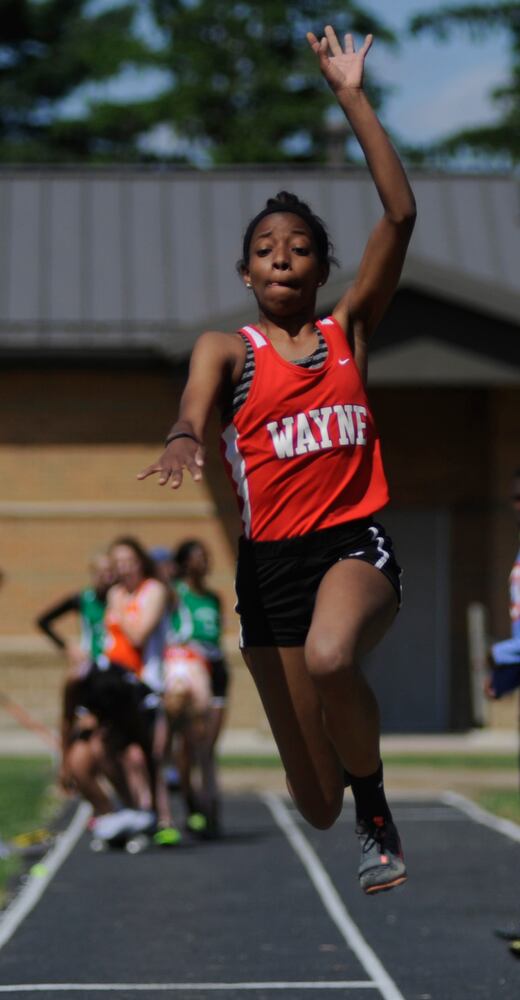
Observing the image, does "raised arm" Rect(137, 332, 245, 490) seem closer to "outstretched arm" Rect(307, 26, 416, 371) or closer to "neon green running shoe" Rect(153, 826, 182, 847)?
"outstretched arm" Rect(307, 26, 416, 371)

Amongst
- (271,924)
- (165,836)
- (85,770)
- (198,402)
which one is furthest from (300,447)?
(165,836)

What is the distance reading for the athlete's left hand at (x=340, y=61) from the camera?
6160 mm

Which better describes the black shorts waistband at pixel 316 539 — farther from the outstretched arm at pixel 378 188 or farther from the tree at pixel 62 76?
→ the tree at pixel 62 76

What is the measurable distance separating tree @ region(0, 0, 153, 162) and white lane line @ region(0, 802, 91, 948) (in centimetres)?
3430

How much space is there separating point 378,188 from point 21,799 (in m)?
10.8

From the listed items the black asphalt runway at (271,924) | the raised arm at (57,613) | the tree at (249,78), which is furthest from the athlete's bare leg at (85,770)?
the tree at (249,78)

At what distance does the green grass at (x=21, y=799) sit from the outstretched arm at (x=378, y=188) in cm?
558

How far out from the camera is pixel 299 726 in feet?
20.5

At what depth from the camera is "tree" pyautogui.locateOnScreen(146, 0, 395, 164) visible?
46375mm

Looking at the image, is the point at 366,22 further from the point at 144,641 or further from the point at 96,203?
the point at 144,641

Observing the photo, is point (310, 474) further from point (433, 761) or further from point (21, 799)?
point (433, 761)

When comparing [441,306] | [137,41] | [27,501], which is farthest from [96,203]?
[137,41]

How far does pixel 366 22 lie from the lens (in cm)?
5059

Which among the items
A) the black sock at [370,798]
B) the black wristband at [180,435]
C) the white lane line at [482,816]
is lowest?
the white lane line at [482,816]
